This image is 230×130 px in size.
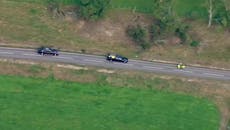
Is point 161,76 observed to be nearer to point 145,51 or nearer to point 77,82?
point 145,51

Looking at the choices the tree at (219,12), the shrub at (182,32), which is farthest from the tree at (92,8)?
the tree at (219,12)

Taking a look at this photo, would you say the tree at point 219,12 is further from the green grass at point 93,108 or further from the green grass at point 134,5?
the green grass at point 93,108

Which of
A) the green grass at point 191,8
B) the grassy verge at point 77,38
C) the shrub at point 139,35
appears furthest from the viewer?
→ the green grass at point 191,8

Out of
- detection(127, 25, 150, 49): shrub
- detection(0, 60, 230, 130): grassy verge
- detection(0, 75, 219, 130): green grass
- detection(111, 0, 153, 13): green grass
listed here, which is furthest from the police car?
detection(111, 0, 153, 13): green grass

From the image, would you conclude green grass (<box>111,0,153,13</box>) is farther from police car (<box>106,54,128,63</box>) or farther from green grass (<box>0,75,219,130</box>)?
green grass (<box>0,75,219,130</box>)

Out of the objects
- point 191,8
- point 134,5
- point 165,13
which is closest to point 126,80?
point 165,13
